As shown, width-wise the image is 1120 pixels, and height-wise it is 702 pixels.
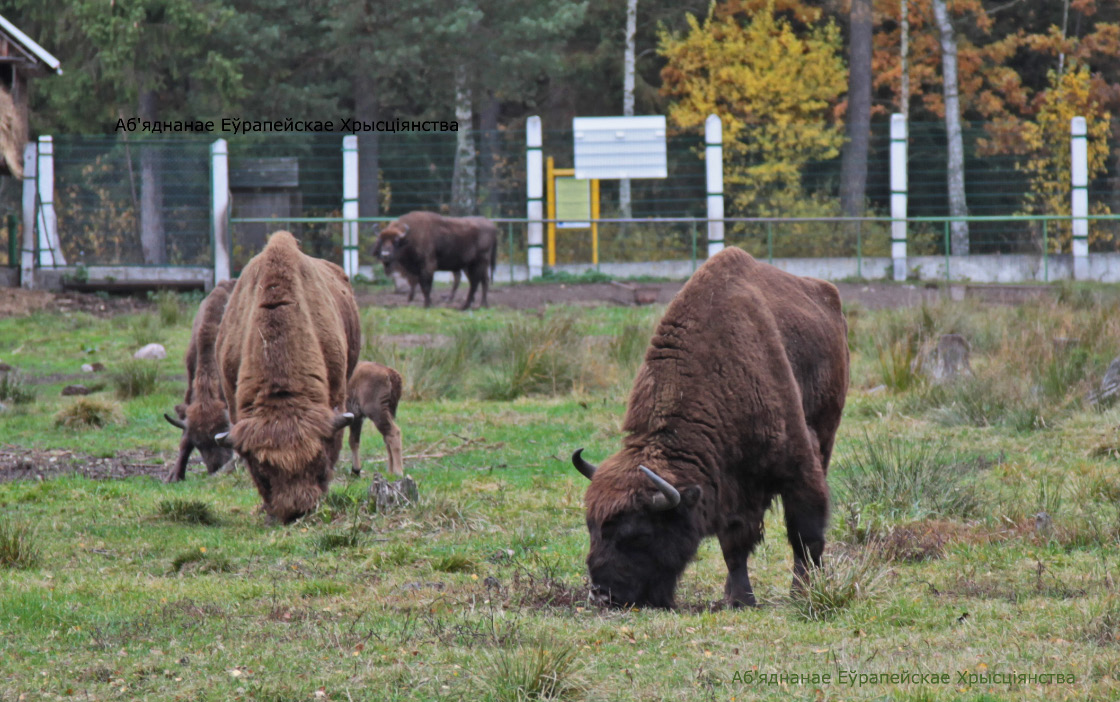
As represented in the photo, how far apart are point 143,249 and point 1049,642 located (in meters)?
21.6

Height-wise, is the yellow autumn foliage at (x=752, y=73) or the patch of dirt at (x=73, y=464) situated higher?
the yellow autumn foliage at (x=752, y=73)

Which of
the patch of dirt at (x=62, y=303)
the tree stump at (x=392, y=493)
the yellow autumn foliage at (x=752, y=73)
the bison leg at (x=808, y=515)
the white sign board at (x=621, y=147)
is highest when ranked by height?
the yellow autumn foliage at (x=752, y=73)

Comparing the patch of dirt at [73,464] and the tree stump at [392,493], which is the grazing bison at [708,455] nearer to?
the tree stump at [392,493]

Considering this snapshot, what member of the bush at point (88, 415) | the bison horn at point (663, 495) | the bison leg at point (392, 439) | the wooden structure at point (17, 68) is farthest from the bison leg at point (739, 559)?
the wooden structure at point (17, 68)

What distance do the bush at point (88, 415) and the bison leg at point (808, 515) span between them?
7949 mm

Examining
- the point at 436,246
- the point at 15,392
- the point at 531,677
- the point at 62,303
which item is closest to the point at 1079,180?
the point at 436,246

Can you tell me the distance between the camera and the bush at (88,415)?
39.1ft

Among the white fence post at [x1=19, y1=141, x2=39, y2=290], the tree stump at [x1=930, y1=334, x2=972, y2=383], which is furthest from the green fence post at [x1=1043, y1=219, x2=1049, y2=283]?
the white fence post at [x1=19, y1=141, x2=39, y2=290]

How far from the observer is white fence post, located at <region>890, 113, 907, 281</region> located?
2511cm

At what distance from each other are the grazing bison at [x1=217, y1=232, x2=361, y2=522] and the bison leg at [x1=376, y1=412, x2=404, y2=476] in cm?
104

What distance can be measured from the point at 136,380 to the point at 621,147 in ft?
46.1

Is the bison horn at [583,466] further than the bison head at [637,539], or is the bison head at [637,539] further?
the bison horn at [583,466]

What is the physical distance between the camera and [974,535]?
288 inches

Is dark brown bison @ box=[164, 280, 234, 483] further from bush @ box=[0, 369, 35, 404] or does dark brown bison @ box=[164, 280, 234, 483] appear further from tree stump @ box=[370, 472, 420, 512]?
bush @ box=[0, 369, 35, 404]
